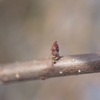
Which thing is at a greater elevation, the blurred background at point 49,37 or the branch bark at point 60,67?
the blurred background at point 49,37

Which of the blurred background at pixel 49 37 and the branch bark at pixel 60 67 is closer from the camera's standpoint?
the branch bark at pixel 60 67

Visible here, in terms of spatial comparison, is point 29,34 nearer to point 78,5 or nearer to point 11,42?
point 11,42

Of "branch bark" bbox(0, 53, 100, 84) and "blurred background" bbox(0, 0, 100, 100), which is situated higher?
"blurred background" bbox(0, 0, 100, 100)

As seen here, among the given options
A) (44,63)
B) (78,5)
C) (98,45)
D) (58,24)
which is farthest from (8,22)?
(44,63)

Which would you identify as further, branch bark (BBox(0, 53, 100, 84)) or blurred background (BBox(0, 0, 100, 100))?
blurred background (BBox(0, 0, 100, 100))

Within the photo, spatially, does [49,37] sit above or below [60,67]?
above
